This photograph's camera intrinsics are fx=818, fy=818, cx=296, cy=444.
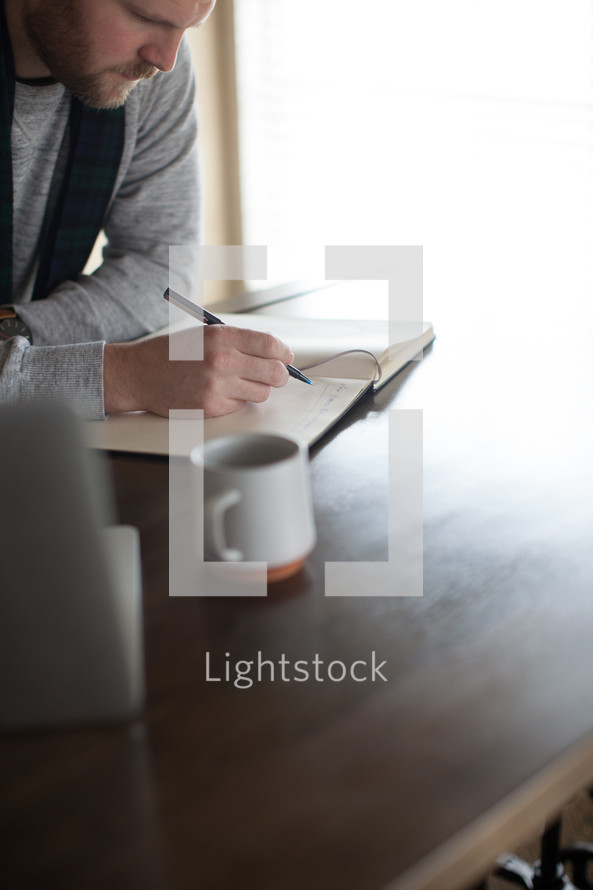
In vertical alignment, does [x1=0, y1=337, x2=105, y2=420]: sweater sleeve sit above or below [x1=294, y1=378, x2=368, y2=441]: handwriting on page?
above

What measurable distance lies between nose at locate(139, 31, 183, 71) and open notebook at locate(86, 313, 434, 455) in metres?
0.36

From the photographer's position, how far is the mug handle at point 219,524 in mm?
485

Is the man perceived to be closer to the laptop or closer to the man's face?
A: the man's face

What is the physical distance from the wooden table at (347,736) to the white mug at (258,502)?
33 mm

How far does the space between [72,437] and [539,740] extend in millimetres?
263

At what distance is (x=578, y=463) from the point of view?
72cm

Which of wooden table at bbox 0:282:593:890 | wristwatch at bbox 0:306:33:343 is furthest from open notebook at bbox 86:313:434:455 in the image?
wristwatch at bbox 0:306:33:343

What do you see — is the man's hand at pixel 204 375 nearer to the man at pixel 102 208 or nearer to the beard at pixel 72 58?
the man at pixel 102 208

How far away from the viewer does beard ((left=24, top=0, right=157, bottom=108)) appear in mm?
1045

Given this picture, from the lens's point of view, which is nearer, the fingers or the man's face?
the fingers

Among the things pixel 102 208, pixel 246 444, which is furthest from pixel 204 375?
pixel 102 208

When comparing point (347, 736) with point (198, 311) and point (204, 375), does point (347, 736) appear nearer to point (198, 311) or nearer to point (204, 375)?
point (204, 375)

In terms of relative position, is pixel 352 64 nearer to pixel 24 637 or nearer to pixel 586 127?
pixel 586 127

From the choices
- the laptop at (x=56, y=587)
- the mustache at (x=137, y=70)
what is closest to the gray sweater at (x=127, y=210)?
the mustache at (x=137, y=70)
